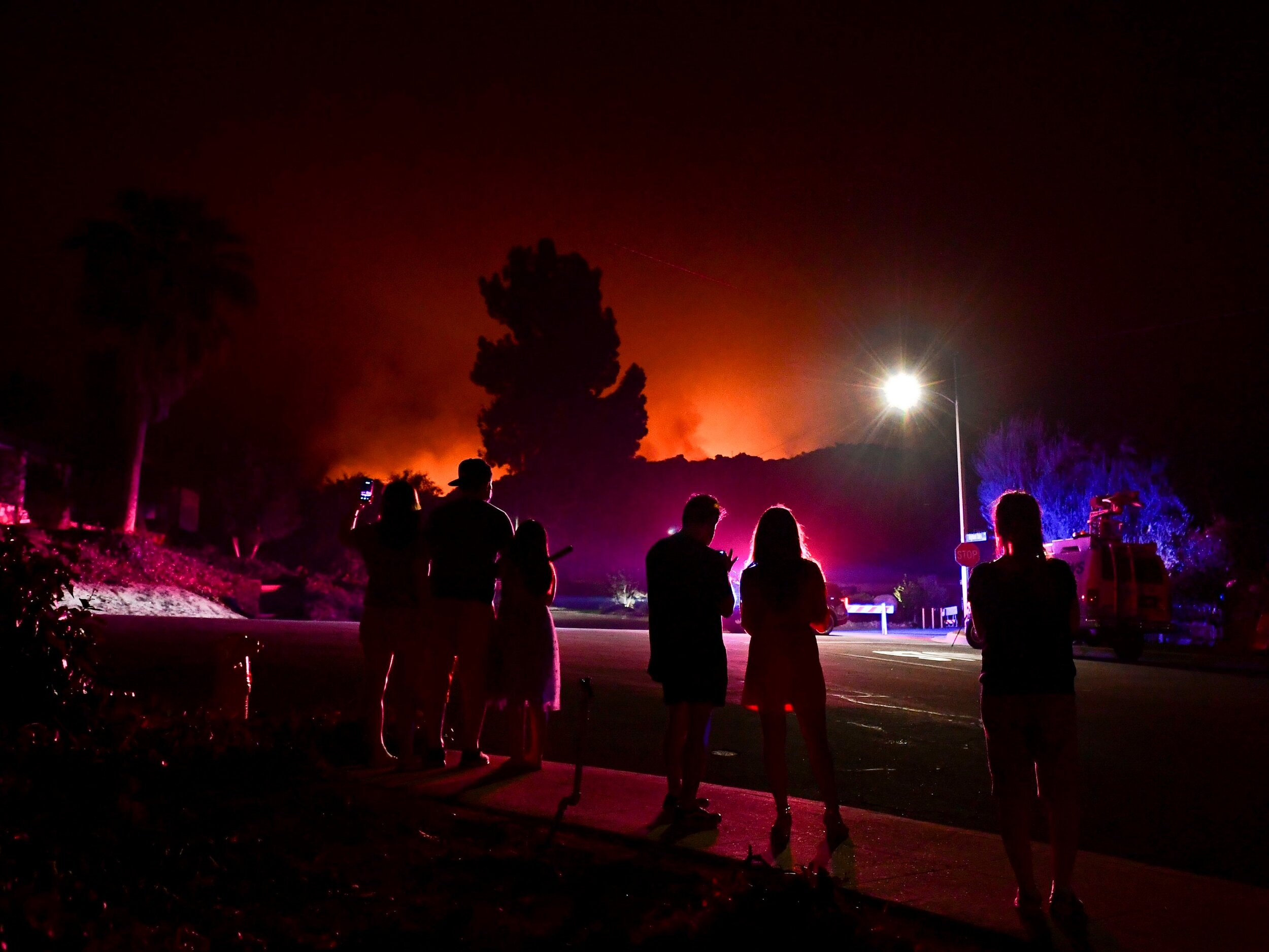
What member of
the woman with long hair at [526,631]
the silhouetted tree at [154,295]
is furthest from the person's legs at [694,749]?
the silhouetted tree at [154,295]

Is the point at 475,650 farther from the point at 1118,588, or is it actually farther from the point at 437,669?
the point at 1118,588

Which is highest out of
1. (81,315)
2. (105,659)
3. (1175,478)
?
(81,315)

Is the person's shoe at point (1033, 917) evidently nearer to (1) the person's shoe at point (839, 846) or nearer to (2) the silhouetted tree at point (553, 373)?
(1) the person's shoe at point (839, 846)

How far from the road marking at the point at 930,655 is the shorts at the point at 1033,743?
46.5ft

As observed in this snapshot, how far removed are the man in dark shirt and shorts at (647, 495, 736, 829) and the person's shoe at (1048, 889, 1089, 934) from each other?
1823 mm

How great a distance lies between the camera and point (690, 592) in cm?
556

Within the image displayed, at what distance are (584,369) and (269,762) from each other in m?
47.4

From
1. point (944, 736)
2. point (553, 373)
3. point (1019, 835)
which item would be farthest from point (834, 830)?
point (553, 373)

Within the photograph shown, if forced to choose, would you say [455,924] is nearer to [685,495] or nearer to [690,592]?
[690,592]

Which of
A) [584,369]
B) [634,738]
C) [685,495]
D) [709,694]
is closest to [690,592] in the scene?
[709,694]

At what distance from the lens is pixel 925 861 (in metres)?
4.92

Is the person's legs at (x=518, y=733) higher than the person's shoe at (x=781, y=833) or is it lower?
higher

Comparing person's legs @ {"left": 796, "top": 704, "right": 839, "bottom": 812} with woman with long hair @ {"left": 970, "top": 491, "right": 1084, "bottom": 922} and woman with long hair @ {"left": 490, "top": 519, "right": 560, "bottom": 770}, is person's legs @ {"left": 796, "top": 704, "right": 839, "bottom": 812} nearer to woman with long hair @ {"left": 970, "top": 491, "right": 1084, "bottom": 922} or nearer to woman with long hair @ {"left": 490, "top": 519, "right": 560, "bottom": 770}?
woman with long hair @ {"left": 970, "top": 491, "right": 1084, "bottom": 922}

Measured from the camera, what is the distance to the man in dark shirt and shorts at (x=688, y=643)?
551cm
